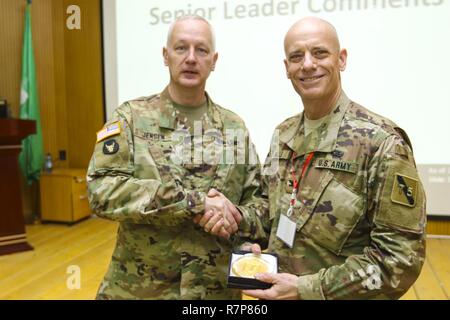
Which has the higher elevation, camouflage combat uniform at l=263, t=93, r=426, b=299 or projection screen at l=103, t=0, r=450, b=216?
projection screen at l=103, t=0, r=450, b=216

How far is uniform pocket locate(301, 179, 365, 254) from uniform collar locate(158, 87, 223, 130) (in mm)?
538

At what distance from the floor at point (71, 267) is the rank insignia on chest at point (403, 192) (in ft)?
6.27

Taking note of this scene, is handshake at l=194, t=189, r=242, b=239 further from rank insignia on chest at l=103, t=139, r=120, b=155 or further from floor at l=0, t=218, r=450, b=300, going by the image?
floor at l=0, t=218, r=450, b=300

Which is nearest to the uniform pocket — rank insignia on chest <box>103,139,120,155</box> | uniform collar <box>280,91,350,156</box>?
uniform collar <box>280,91,350,156</box>

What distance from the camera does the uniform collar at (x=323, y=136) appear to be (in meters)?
1.20

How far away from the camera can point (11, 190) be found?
12.0ft

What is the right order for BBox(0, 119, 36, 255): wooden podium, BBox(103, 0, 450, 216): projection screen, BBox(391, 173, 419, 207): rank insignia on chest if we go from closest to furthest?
BBox(391, 173, 419, 207): rank insignia on chest
BBox(103, 0, 450, 216): projection screen
BBox(0, 119, 36, 255): wooden podium

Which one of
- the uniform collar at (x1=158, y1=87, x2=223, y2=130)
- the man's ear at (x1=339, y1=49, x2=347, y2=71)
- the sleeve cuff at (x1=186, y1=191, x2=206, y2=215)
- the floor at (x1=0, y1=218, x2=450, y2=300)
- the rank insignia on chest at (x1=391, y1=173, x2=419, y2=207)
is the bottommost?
the floor at (x1=0, y1=218, x2=450, y2=300)

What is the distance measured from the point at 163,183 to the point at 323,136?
58cm

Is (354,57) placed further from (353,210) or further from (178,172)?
(353,210)

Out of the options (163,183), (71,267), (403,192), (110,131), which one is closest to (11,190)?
(71,267)

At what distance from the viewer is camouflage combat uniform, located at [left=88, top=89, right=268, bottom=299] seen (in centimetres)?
144
